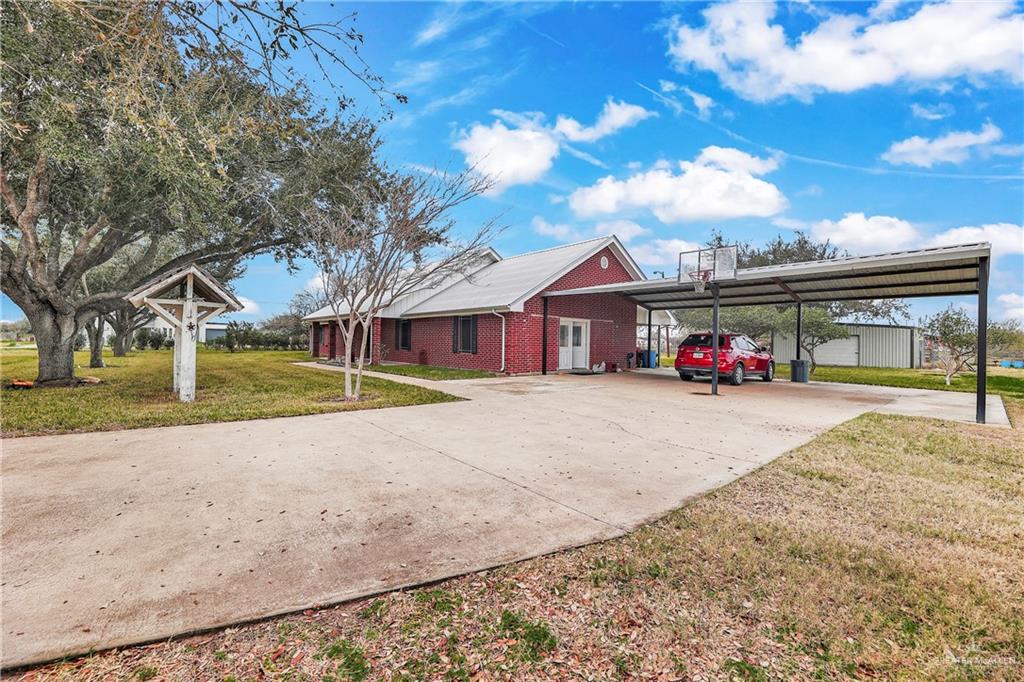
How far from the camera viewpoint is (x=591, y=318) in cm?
1872

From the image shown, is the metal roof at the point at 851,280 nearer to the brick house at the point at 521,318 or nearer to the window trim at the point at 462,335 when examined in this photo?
the brick house at the point at 521,318

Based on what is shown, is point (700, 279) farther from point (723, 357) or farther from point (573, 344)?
point (573, 344)

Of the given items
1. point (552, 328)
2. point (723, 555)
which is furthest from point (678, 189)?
point (723, 555)

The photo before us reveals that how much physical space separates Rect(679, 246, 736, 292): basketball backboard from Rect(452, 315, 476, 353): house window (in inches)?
306

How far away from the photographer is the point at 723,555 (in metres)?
2.96

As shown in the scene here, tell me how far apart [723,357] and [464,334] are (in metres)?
9.38

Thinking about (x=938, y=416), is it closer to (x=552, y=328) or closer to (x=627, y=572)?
(x=627, y=572)

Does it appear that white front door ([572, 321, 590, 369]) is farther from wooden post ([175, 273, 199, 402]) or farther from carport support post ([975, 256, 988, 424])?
wooden post ([175, 273, 199, 402])

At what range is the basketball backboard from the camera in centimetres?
1276

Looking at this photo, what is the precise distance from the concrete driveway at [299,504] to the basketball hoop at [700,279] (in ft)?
19.5

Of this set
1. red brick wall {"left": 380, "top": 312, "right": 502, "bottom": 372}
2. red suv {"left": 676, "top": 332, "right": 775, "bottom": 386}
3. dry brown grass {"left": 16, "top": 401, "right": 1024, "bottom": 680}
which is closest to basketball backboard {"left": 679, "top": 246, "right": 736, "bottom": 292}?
red suv {"left": 676, "top": 332, "right": 775, "bottom": 386}

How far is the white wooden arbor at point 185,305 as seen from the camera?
30.7 ft

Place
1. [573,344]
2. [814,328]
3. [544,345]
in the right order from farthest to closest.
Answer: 1. [814,328]
2. [573,344]
3. [544,345]

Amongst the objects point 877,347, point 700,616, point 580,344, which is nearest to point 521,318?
point 580,344
